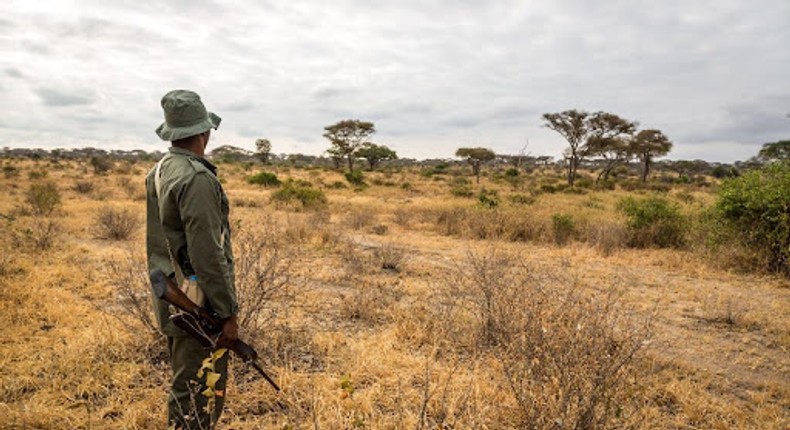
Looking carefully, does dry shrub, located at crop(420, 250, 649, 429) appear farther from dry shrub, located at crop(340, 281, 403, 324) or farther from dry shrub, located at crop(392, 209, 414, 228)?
dry shrub, located at crop(392, 209, 414, 228)

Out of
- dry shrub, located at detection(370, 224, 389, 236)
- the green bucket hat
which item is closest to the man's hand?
the green bucket hat

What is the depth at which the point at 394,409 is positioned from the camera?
335 centimetres

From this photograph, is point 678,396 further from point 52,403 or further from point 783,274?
point 783,274

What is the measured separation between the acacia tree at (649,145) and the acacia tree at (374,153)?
71.0 feet

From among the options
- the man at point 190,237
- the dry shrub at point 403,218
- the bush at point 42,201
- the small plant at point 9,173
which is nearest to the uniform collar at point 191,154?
the man at point 190,237

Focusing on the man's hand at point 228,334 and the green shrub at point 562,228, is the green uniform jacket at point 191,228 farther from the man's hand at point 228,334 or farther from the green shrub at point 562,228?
the green shrub at point 562,228

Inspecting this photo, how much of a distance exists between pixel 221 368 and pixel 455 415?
161 centimetres

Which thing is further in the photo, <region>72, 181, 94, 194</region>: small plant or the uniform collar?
<region>72, 181, 94, 194</region>: small plant

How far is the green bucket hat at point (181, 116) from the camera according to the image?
7.95ft

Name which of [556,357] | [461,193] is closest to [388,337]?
[556,357]

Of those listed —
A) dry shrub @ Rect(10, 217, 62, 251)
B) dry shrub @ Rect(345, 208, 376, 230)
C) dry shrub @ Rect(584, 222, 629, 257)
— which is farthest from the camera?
dry shrub @ Rect(345, 208, 376, 230)

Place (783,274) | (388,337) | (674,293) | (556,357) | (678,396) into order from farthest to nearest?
(783,274), (674,293), (388,337), (678,396), (556,357)

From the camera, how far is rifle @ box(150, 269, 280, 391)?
7.32 feet

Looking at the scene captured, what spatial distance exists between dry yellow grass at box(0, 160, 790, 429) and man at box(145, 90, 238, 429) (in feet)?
2.03
